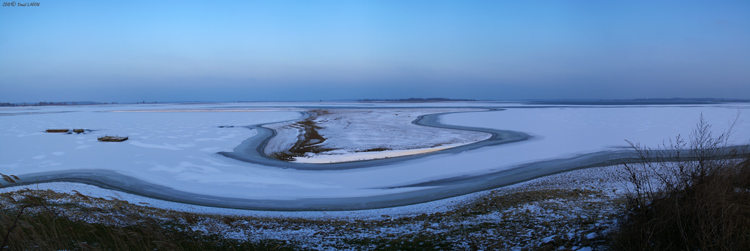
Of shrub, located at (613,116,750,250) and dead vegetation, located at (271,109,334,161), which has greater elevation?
shrub, located at (613,116,750,250)

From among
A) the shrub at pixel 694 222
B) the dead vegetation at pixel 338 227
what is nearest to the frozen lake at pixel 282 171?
the dead vegetation at pixel 338 227

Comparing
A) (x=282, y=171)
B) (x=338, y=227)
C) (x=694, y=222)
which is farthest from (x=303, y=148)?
(x=694, y=222)

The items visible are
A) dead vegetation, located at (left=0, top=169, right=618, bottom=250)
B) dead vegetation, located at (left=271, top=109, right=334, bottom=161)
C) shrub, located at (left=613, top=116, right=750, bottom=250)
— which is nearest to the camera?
shrub, located at (left=613, top=116, right=750, bottom=250)

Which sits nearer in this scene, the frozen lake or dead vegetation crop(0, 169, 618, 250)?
dead vegetation crop(0, 169, 618, 250)

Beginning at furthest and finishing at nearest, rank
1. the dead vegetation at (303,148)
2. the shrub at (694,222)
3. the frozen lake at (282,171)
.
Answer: the dead vegetation at (303,148)
the frozen lake at (282,171)
the shrub at (694,222)

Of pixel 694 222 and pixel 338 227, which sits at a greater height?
pixel 694 222

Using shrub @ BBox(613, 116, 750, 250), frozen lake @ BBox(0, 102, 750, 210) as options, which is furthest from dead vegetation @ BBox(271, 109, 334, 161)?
shrub @ BBox(613, 116, 750, 250)

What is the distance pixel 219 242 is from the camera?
397 cm

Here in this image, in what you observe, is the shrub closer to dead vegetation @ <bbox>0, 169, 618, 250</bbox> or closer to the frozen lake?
dead vegetation @ <bbox>0, 169, 618, 250</bbox>

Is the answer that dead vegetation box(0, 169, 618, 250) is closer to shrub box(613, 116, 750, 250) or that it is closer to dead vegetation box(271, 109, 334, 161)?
shrub box(613, 116, 750, 250)

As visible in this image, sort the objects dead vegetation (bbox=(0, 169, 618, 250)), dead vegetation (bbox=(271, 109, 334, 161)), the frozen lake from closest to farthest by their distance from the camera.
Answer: dead vegetation (bbox=(0, 169, 618, 250)), the frozen lake, dead vegetation (bbox=(271, 109, 334, 161))

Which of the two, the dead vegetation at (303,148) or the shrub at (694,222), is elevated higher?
the shrub at (694,222)

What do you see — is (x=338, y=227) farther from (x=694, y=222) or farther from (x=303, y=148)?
(x=303, y=148)

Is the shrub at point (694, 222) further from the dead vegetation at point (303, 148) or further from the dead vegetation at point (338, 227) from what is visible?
the dead vegetation at point (303, 148)
